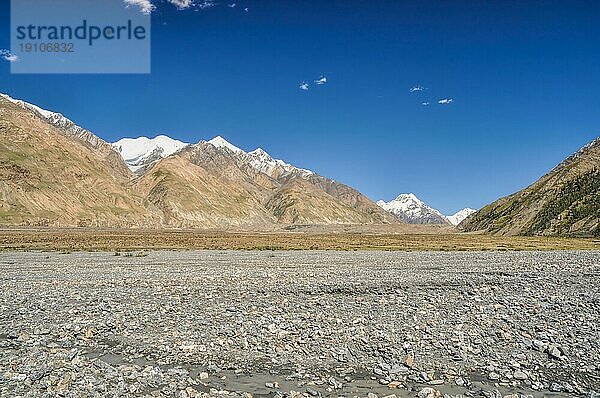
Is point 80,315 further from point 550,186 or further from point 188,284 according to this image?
point 550,186

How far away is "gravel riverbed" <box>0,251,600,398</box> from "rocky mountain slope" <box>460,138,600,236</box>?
376 feet

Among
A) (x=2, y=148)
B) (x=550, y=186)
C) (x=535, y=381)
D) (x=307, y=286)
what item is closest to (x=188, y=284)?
(x=307, y=286)

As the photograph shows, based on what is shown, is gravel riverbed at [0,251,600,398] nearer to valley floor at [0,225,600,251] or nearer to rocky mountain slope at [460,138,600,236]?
valley floor at [0,225,600,251]

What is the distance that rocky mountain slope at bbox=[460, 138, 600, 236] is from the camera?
130 metres

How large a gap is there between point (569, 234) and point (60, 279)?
12552cm

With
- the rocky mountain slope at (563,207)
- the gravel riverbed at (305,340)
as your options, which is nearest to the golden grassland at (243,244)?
the rocky mountain slope at (563,207)

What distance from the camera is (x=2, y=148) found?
191 metres

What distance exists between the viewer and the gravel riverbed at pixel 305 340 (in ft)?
39.6

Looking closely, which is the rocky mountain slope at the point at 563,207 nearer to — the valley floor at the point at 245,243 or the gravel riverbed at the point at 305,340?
the valley floor at the point at 245,243

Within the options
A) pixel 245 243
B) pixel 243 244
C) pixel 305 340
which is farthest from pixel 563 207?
pixel 305 340

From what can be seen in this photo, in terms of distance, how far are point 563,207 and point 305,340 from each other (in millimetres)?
151155

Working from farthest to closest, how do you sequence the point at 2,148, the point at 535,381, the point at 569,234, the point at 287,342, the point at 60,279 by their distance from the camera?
the point at 2,148 < the point at 569,234 < the point at 60,279 < the point at 287,342 < the point at 535,381

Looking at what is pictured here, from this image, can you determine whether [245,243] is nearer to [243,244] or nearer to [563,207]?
[243,244]

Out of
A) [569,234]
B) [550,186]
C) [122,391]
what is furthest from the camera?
[550,186]
